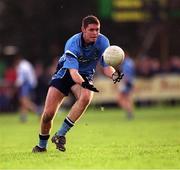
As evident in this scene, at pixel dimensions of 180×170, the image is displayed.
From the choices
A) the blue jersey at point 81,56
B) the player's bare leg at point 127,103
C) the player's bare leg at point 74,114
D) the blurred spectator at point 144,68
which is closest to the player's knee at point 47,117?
the player's bare leg at point 74,114

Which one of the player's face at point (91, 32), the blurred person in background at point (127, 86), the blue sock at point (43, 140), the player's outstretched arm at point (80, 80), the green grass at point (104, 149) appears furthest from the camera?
the blurred person in background at point (127, 86)

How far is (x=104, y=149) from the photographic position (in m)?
15.2

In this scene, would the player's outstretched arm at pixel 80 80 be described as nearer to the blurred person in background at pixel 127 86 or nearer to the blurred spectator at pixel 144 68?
the blurred person in background at pixel 127 86

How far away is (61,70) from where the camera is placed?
47.8 feet

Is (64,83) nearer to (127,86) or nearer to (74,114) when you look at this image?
(74,114)

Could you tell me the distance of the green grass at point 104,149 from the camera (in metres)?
12.4

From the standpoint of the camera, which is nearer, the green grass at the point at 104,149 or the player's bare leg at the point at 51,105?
the green grass at the point at 104,149

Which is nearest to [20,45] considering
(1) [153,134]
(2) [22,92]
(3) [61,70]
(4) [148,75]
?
(4) [148,75]

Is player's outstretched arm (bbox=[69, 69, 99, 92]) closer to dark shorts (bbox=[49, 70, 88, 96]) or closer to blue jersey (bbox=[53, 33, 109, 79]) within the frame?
blue jersey (bbox=[53, 33, 109, 79])

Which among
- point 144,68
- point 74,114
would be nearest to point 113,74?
point 74,114

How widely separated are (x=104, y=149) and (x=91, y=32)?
7.62 ft

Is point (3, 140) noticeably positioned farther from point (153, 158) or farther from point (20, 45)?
point (20, 45)

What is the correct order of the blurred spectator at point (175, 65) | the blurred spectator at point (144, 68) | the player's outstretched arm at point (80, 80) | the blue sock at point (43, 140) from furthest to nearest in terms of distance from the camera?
1. the blurred spectator at point (175, 65)
2. the blurred spectator at point (144, 68)
3. the blue sock at point (43, 140)
4. the player's outstretched arm at point (80, 80)

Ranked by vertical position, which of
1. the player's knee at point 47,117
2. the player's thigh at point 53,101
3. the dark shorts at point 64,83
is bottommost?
the player's knee at point 47,117
